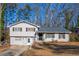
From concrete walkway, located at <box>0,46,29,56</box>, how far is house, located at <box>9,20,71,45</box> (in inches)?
1.9

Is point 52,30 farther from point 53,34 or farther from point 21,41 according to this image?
point 21,41

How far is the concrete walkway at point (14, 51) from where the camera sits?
5.84 meters

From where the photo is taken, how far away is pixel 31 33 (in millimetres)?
5875

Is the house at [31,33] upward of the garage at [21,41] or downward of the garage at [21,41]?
upward

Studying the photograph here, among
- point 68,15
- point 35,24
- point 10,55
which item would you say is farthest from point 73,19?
point 10,55

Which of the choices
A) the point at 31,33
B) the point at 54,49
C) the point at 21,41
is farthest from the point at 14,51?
the point at 54,49

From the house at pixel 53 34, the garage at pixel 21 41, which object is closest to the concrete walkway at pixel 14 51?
the garage at pixel 21 41

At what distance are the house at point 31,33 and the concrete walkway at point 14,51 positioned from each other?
5 cm

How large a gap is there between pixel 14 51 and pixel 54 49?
1.55 feet

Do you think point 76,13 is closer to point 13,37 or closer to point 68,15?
point 68,15

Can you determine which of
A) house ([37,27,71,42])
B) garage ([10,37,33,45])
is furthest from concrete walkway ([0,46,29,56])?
house ([37,27,71,42])

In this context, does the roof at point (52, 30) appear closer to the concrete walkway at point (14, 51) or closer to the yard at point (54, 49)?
the yard at point (54, 49)

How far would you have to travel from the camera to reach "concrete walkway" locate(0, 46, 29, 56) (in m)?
5.84

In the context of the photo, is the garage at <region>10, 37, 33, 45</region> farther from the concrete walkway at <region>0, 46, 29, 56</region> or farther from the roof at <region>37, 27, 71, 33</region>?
the roof at <region>37, 27, 71, 33</region>
